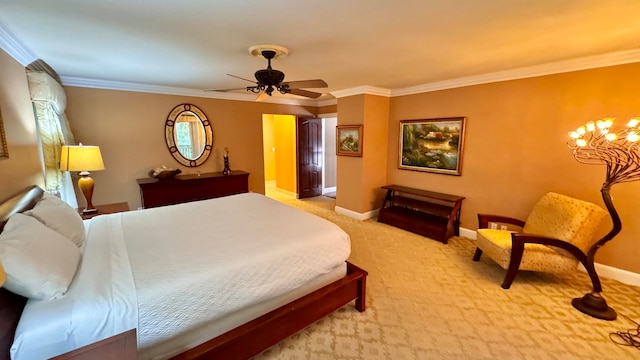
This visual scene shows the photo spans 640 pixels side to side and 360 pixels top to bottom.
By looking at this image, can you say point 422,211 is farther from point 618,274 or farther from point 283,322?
point 283,322

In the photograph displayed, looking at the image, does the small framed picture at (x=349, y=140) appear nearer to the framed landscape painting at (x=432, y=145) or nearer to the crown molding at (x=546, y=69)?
the framed landscape painting at (x=432, y=145)

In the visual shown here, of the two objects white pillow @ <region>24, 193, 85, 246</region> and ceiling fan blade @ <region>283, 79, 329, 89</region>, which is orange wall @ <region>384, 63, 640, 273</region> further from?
white pillow @ <region>24, 193, 85, 246</region>

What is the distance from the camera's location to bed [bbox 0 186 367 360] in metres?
1.27

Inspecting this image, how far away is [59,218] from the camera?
193cm

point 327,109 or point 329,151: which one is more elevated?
point 327,109

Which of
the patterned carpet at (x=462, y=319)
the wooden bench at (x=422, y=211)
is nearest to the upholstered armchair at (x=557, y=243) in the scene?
the patterned carpet at (x=462, y=319)

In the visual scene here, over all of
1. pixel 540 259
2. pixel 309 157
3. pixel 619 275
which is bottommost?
pixel 619 275

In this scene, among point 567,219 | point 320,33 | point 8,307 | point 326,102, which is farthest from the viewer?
point 326,102

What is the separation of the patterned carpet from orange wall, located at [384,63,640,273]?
848 millimetres

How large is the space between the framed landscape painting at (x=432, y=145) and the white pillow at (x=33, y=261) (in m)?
4.33

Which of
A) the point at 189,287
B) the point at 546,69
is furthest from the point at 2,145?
the point at 546,69

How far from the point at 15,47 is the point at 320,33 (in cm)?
259

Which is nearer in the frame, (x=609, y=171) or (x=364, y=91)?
(x=609, y=171)

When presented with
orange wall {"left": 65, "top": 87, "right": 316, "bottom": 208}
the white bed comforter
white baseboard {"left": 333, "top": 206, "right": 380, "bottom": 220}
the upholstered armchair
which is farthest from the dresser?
the upholstered armchair
